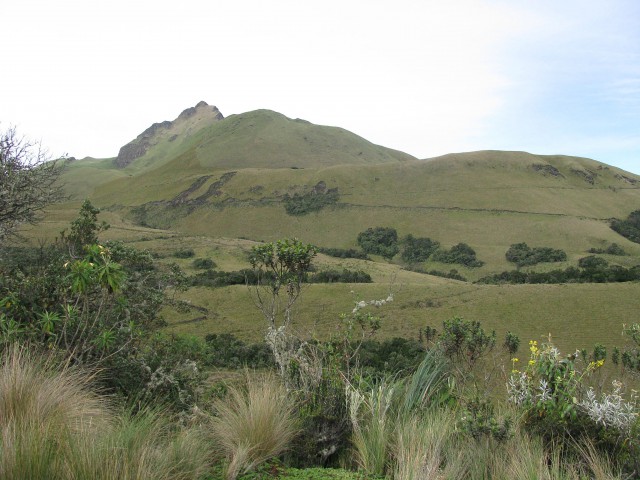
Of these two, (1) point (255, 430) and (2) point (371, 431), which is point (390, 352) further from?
(1) point (255, 430)

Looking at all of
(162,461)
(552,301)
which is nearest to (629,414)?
(162,461)

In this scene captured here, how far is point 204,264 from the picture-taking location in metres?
37.4

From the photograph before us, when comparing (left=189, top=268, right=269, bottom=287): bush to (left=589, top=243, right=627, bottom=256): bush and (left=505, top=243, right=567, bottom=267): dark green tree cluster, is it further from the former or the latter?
(left=589, top=243, right=627, bottom=256): bush

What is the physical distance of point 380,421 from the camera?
454 centimetres

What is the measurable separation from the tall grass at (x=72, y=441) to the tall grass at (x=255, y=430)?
0.26 m

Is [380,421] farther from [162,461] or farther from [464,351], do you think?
[464,351]

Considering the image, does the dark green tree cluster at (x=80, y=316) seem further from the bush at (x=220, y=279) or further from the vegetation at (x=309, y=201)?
the vegetation at (x=309, y=201)

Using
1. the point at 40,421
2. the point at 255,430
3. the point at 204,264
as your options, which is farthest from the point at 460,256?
the point at 40,421

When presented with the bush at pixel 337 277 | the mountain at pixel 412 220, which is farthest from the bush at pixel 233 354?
the bush at pixel 337 277

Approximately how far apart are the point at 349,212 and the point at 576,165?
48.2 meters

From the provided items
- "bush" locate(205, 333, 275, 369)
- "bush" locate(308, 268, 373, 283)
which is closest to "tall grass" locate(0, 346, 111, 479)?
"bush" locate(205, 333, 275, 369)

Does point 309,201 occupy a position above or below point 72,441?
above

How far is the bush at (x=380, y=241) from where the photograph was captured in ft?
191

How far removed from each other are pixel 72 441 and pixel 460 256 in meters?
52.6
